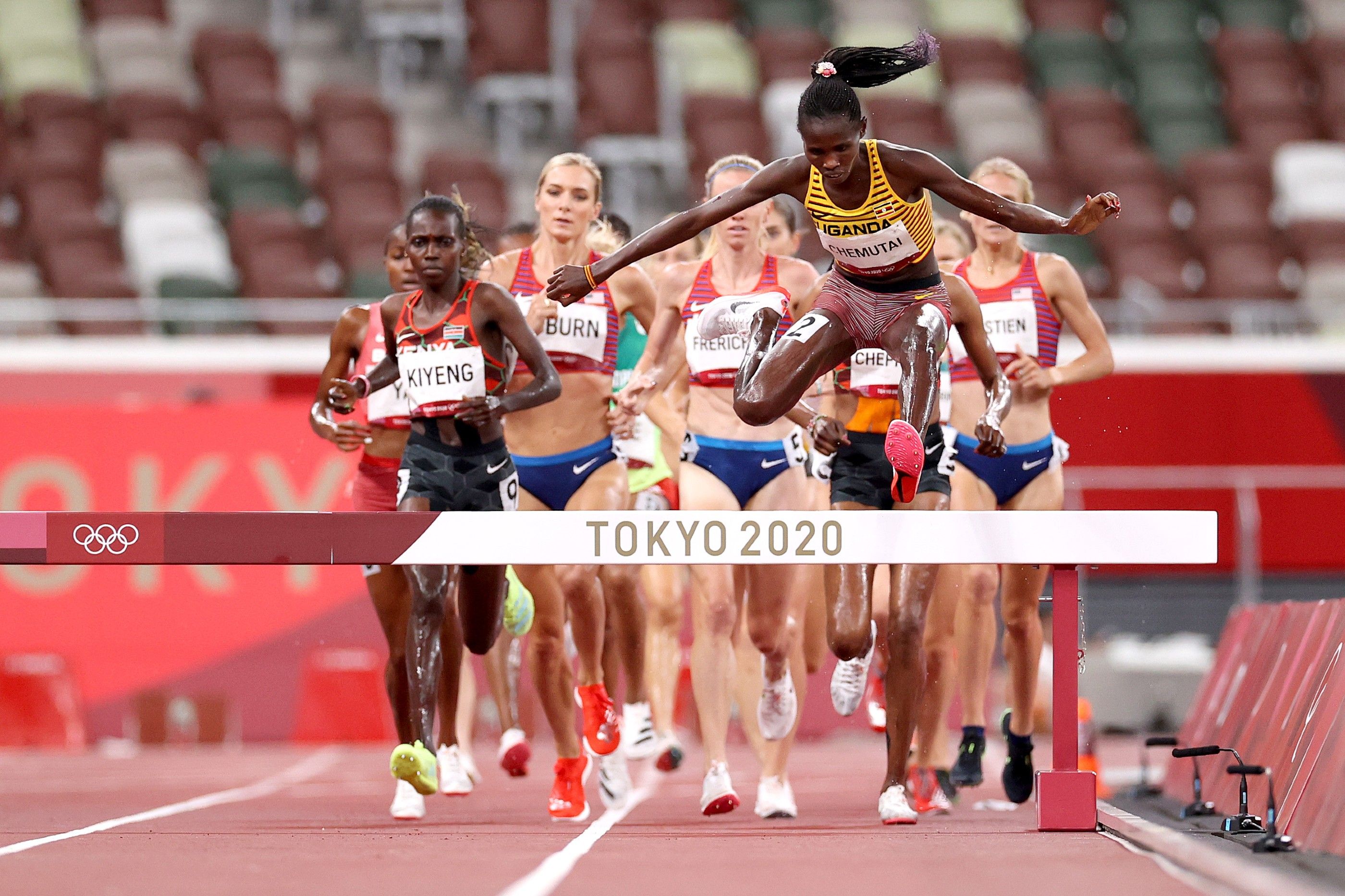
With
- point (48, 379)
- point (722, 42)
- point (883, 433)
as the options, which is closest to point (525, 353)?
point (883, 433)

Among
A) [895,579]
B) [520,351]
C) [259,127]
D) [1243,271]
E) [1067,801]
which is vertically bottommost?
[1067,801]

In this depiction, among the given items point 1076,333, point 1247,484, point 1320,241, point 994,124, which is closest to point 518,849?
point 1076,333

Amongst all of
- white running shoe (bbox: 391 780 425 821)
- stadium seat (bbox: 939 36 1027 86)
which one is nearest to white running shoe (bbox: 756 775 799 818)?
white running shoe (bbox: 391 780 425 821)

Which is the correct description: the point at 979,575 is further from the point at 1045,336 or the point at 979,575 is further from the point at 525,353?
the point at 525,353

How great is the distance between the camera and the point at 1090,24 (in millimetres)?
19125

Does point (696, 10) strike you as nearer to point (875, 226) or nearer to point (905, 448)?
point (875, 226)

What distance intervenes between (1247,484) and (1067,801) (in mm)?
7803

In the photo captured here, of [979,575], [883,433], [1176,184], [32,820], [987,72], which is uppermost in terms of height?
[987,72]

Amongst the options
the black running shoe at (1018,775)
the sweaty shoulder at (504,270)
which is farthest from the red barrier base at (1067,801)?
the sweaty shoulder at (504,270)

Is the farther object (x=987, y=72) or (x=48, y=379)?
(x=987, y=72)

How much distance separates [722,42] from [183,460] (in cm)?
821

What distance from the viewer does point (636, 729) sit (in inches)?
327

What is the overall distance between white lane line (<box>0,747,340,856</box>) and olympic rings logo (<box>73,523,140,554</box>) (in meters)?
0.93

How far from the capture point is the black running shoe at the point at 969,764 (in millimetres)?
7750
